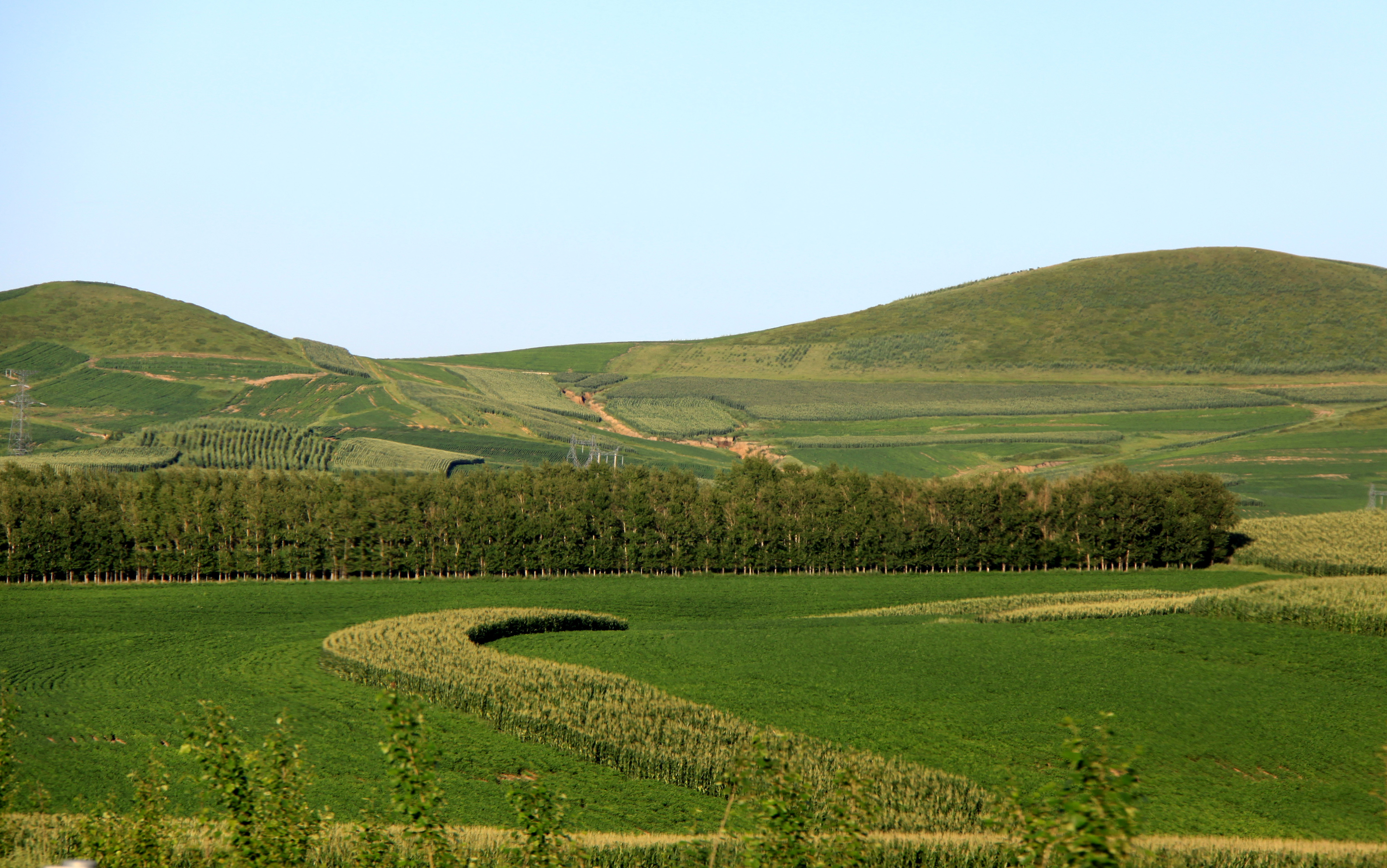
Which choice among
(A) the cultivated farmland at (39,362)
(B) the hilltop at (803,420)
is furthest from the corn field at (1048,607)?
(A) the cultivated farmland at (39,362)

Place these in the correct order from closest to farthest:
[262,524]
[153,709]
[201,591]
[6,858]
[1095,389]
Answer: [6,858], [153,709], [201,591], [262,524], [1095,389]

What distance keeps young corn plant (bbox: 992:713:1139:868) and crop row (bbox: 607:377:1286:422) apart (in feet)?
537

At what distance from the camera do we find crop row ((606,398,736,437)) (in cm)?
16988

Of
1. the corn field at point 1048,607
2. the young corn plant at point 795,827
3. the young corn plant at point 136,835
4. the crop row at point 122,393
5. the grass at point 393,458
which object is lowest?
the corn field at point 1048,607

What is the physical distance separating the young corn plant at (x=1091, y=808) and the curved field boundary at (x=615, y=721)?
13.7ft

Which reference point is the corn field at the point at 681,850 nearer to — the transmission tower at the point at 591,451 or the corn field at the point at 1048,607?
the corn field at the point at 1048,607

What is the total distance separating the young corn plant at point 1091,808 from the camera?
12.1 m

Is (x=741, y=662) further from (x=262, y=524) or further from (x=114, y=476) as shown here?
(x=114, y=476)

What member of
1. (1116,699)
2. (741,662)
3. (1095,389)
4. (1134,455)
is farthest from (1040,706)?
(1095,389)

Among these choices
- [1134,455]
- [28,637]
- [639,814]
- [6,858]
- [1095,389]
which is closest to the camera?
[6,858]

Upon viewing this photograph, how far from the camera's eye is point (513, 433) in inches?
6196

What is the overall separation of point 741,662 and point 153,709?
22.6 meters

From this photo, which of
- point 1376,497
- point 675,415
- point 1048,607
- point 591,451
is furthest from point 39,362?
point 1376,497

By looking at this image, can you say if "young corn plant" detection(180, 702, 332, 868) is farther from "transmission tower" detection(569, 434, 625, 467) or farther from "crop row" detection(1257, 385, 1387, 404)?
"crop row" detection(1257, 385, 1387, 404)
